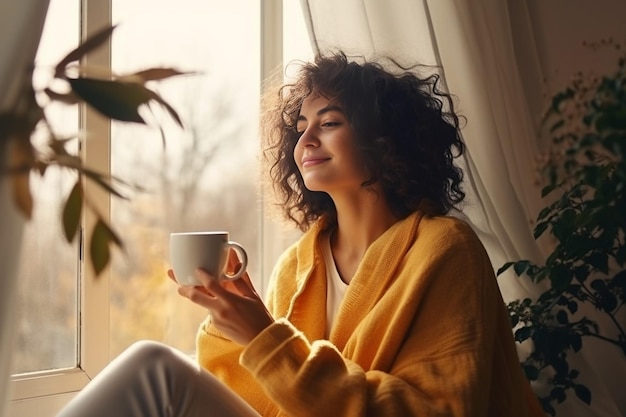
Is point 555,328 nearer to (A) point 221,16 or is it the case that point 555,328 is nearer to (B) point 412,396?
(B) point 412,396

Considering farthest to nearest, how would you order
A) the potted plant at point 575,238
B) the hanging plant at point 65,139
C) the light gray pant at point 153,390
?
the potted plant at point 575,238 < the light gray pant at point 153,390 < the hanging plant at point 65,139

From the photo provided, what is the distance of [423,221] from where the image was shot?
1.40 metres

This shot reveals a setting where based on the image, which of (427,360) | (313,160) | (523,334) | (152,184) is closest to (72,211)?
(427,360)

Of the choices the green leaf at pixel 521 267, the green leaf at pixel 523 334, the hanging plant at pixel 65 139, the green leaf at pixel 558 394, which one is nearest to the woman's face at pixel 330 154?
the green leaf at pixel 521 267

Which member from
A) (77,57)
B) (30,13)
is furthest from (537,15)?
(77,57)

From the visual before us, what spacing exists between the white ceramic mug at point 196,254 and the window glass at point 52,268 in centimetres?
42

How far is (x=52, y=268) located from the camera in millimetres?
1493

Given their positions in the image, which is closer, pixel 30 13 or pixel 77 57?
pixel 77 57

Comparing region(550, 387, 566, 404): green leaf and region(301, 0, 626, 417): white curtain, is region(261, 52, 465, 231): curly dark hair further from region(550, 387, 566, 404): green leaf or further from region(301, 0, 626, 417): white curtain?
region(550, 387, 566, 404): green leaf

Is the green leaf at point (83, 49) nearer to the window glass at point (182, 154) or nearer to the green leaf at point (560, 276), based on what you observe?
the window glass at point (182, 154)

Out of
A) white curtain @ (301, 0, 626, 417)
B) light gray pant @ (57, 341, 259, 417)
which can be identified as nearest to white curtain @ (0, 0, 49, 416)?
light gray pant @ (57, 341, 259, 417)

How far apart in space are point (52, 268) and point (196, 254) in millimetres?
521

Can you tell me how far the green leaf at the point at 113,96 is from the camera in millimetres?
462

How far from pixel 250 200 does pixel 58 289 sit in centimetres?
58
